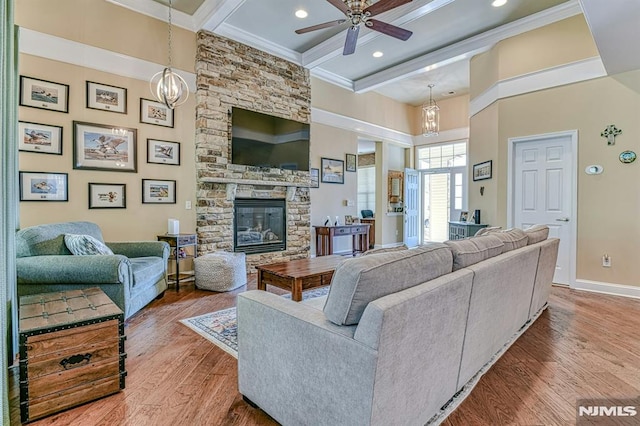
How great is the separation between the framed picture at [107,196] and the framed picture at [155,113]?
93 centimetres

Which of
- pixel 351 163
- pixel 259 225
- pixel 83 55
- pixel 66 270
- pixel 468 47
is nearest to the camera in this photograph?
pixel 66 270

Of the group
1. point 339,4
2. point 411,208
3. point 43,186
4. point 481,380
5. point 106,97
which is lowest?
point 481,380

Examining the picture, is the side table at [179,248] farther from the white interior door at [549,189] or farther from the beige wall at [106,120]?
the white interior door at [549,189]

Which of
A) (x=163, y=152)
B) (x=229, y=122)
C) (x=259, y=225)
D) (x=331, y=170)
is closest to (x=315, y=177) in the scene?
(x=331, y=170)

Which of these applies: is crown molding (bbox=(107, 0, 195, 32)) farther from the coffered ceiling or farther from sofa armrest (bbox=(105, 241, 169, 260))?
sofa armrest (bbox=(105, 241, 169, 260))

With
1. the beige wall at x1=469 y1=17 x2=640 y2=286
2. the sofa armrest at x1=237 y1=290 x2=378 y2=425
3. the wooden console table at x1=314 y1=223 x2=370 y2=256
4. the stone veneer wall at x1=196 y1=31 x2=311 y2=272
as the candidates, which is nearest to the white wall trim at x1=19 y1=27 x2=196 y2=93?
the stone veneer wall at x1=196 y1=31 x2=311 y2=272

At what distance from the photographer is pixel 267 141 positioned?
5258mm

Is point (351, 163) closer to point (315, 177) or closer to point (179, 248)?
point (315, 177)

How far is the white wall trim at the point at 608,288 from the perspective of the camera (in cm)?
389

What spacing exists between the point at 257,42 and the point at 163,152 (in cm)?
230

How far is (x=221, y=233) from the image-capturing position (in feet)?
15.9

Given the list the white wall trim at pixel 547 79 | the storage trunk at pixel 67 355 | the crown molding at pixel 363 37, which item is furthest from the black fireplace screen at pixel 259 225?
the white wall trim at pixel 547 79

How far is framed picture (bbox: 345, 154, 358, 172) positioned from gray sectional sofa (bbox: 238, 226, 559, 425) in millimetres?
5099

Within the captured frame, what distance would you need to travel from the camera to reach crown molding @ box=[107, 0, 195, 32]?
13.3 feet
